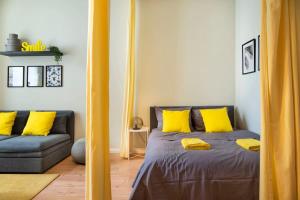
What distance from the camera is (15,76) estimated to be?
4645 mm

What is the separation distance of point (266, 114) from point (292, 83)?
11.1 inches

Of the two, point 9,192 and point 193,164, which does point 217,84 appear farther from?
point 9,192

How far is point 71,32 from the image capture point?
4.54m

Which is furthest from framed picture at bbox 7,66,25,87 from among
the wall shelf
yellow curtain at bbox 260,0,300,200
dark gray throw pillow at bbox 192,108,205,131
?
yellow curtain at bbox 260,0,300,200

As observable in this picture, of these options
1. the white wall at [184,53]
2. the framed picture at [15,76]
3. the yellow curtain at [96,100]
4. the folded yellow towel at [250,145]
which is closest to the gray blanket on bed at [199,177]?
the folded yellow towel at [250,145]

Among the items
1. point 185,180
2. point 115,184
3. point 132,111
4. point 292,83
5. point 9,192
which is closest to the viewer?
point 292,83

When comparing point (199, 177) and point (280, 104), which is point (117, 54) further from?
point (280, 104)

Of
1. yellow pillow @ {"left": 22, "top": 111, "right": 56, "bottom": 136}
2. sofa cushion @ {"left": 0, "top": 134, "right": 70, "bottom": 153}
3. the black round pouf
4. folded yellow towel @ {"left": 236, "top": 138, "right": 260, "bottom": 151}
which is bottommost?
the black round pouf

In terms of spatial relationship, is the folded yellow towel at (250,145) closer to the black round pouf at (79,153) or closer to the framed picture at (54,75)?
the black round pouf at (79,153)

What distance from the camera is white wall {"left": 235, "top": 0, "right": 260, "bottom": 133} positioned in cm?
350

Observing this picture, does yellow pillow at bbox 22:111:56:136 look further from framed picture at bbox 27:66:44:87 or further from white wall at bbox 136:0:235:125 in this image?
white wall at bbox 136:0:235:125

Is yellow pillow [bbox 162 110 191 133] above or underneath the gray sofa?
above

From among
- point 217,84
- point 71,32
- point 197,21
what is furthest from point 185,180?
point 71,32

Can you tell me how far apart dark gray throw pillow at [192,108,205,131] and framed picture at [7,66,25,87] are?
Result: 330 centimetres
